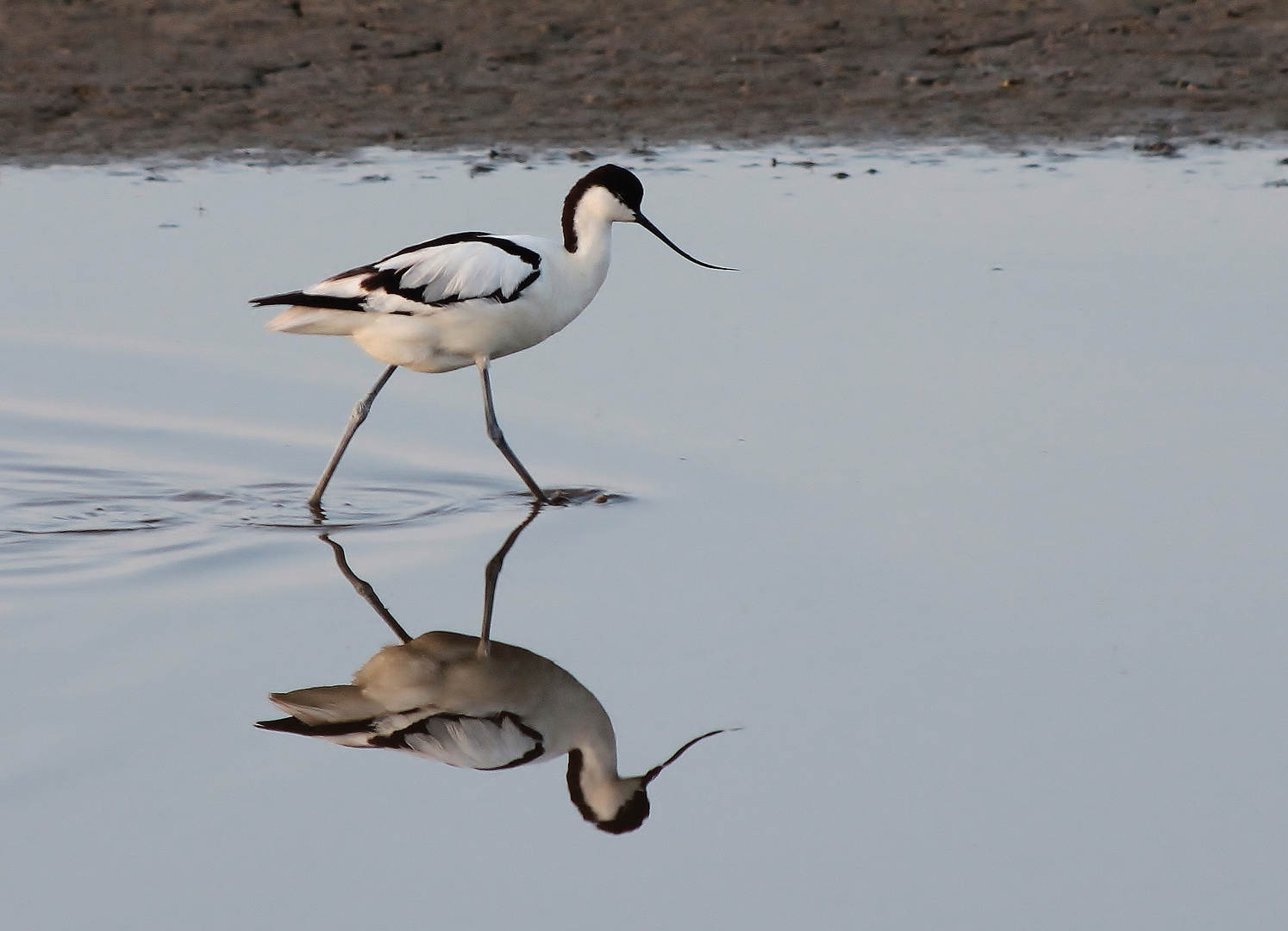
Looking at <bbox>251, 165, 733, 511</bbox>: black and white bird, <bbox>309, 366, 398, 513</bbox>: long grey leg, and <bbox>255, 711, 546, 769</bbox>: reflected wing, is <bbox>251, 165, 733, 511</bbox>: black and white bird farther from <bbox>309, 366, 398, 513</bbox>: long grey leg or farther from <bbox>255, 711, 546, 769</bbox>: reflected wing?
<bbox>255, 711, 546, 769</bbox>: reflected wing

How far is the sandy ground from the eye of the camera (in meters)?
9.87

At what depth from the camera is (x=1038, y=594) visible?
470 cm

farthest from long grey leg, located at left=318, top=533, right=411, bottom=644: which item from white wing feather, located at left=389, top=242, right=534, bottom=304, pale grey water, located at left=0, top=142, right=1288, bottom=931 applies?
white wing feather, located at left=389, top=242, right=534, bottom=304

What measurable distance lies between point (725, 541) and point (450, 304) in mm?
1226

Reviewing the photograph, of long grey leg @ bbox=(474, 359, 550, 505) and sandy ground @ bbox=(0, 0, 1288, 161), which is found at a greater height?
sandy ground @ bbox=(0, 0, 1288, 161)

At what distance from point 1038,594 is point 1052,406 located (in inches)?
58.7

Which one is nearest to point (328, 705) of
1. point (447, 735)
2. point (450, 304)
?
point (447, 735)

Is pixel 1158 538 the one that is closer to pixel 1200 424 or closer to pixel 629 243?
pixel 1200 424

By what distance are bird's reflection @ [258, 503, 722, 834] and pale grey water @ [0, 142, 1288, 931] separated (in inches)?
2.6

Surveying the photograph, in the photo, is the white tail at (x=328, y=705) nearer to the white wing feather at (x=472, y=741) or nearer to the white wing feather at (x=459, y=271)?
the white wing feather at (x=472, y=741)

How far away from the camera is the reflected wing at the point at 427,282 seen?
227 inches

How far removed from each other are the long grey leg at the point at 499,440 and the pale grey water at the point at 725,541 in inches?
5.8

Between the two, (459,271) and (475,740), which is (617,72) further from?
(475,740)

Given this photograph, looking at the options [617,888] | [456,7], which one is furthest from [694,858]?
[456,7]
